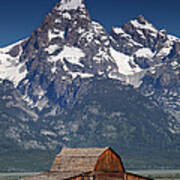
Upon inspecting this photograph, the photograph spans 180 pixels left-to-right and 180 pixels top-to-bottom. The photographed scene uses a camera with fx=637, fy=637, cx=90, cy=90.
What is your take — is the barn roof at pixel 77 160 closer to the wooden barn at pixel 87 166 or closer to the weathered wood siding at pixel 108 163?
the wooden barn at pixel 87 166

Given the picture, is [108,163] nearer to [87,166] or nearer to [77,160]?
[87,166]

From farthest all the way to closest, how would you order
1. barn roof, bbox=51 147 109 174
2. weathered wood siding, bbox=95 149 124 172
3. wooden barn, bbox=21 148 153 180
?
weathered wood siding, bbox=95 149 124 172 → barn roof, bbox=51 147 109 174 → wooden barn, bbox=21 148 153 180

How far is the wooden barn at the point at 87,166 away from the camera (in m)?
89.8

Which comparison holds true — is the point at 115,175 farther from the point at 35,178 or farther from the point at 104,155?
the point at 35,178

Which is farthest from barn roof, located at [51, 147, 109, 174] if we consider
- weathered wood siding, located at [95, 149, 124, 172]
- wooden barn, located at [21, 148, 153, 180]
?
weathered wood siding, located at [95, 149, 124, 172]

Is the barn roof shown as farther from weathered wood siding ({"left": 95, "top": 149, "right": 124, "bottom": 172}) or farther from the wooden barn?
weathered wood siding ({"left": 95, "top": 149, "right": 124, "bottom": 172})

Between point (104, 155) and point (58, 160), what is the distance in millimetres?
7364

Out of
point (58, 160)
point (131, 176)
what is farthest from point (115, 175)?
point (58, 160)

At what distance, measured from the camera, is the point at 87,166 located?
90750 millimetres

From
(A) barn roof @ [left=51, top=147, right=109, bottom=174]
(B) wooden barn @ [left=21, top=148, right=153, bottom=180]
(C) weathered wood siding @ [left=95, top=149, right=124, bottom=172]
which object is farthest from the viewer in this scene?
(C) weathered wood siding @ [left=95, top=149, right=124, bottom=172]

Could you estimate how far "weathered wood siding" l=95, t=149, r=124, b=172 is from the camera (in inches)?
3617

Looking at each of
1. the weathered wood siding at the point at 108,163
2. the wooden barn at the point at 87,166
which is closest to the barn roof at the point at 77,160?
the wooden barn at the point at 87,166

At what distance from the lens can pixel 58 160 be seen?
95438 millimetres

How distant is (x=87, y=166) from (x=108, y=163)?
4.17m
